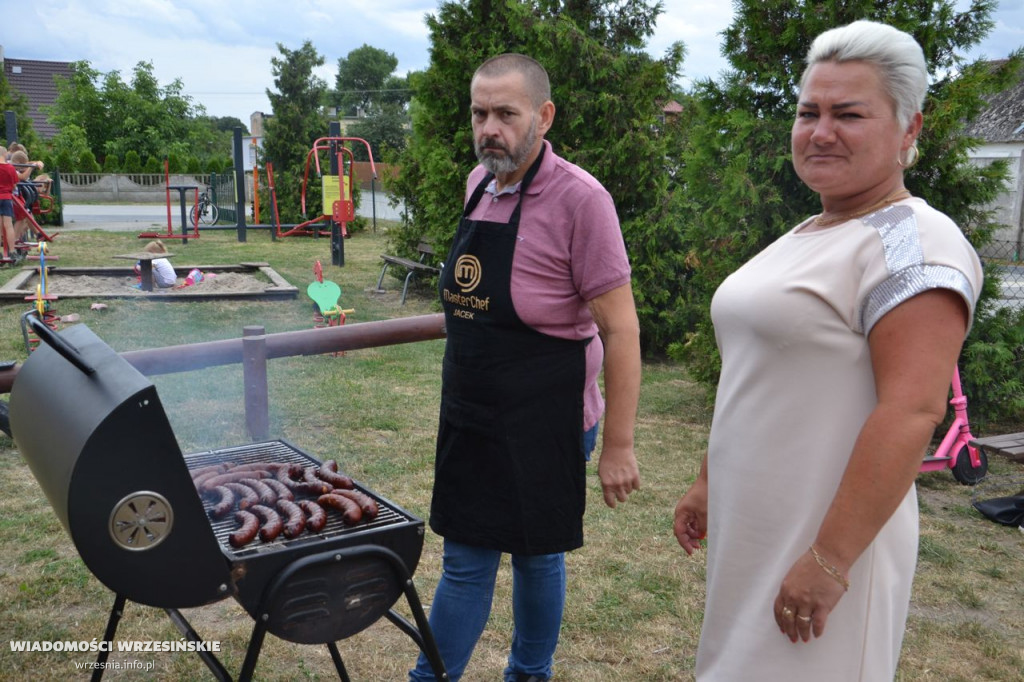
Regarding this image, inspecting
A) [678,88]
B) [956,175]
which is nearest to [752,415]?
[956,175]

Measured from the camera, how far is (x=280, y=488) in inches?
98.3

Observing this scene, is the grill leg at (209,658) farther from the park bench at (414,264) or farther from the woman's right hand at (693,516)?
the park bench at (414,264)

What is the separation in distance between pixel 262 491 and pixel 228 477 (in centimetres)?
16

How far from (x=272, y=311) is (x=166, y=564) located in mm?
8244

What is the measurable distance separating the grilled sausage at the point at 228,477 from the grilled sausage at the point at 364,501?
32 centimetres

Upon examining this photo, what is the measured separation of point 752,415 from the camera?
1729mm

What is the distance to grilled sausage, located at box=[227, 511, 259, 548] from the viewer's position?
84.6 inches

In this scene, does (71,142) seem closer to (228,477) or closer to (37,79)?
(37,79)

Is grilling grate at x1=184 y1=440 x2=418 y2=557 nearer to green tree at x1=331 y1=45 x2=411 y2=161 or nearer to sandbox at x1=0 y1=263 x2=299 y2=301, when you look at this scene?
sandbox at x1=0 y1=263 x2=299 y2=301

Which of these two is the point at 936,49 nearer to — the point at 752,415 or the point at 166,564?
the point at 752,415

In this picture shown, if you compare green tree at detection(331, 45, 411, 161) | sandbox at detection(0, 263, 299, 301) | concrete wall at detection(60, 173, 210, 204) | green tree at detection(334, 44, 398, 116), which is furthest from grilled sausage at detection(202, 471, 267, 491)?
green tree at detection(334, 44, 398, 116)

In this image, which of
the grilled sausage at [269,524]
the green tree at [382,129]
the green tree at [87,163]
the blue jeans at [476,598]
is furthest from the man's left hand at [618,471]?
the green tree at [382,129]

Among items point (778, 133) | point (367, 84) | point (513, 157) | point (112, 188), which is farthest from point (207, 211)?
point (367, 84)

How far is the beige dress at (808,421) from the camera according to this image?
5.00 feet
